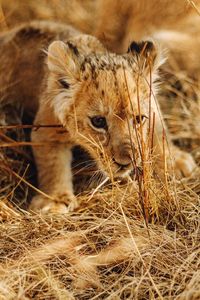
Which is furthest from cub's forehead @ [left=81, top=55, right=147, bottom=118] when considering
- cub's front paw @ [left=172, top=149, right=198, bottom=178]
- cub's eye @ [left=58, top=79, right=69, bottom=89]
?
cub's front paw @ [left=172, top=149, right=198, bottom=178]

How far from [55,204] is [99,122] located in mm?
615

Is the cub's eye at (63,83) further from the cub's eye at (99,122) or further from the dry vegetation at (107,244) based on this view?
the dry vegetation at (107,244)

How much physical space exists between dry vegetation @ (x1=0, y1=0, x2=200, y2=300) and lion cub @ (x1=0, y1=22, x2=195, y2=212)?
0.51 ft

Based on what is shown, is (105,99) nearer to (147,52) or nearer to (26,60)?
(147,52)

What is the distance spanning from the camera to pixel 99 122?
327 cm

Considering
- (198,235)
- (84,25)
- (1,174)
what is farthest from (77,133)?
(84,25)

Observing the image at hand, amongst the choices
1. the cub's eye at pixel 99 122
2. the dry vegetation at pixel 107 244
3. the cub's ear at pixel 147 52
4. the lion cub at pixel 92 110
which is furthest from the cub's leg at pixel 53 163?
the cub's ear at pixel 147 52

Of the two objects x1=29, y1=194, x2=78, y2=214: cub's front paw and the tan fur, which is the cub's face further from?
the tan fur

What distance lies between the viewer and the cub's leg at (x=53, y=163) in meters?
3.65

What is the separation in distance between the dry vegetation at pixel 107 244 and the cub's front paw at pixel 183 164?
0.09 m

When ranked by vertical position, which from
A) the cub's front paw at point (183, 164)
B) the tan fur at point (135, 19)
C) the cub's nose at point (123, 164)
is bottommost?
the cub's front paw at point (183, 164)

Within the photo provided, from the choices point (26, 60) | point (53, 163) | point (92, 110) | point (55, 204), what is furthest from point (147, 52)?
point (26, 60)

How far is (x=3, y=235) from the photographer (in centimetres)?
312

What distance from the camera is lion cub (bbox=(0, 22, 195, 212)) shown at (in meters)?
3.14
